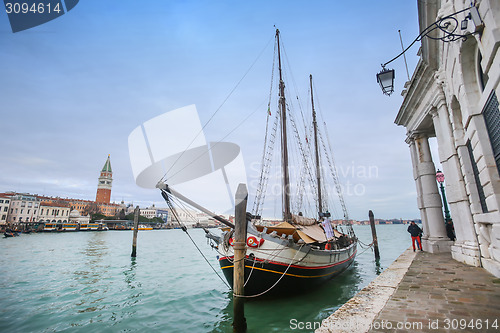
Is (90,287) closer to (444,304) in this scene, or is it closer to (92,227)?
(444,304)

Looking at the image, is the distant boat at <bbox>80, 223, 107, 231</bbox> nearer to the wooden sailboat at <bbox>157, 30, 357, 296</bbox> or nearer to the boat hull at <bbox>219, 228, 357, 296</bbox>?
the wooden sailboat at <bbox>157, 30, 357, 296</bbox>

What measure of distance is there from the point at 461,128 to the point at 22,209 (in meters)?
108

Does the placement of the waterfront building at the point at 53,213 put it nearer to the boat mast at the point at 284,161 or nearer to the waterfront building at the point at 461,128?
the boat mast at the point at 284,161

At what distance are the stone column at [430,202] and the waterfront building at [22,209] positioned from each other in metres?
104

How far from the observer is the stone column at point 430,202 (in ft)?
36.3

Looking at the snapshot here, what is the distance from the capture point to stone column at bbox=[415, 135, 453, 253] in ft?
36.3

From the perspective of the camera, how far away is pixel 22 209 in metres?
78.8

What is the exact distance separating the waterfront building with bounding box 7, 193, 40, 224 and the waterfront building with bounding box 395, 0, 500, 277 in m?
104

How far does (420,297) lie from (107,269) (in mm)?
19814

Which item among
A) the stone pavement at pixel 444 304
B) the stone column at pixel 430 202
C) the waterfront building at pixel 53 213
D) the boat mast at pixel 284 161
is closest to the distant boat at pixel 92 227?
the waterfront building at pixel 53 213

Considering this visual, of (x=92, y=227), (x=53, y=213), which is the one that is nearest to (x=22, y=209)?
(x=53, y=213)

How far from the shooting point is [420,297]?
4824 mm

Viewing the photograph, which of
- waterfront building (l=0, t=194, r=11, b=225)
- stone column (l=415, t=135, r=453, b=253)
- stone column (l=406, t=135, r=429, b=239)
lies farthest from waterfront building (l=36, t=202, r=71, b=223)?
stone column (l=415, t=135, r=453, b=253)

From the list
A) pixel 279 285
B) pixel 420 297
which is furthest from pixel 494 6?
pixel 279 285
